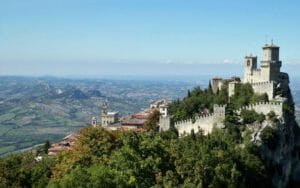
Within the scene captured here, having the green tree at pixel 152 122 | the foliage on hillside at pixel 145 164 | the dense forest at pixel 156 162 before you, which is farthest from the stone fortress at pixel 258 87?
the foliage on hillside at pixel 145 164

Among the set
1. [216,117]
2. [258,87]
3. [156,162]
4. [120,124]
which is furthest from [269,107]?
[120,124]

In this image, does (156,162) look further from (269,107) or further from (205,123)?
(269,107)

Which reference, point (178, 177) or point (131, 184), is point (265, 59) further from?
point (131, 184)

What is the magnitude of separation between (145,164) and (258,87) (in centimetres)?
2678

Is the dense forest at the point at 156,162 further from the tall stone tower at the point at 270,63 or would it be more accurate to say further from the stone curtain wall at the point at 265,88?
the tall stone tower at the point at 270,63

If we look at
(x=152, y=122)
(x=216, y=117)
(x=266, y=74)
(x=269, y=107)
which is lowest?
(x=152, y=122)

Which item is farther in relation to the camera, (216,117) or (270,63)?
(270,63)

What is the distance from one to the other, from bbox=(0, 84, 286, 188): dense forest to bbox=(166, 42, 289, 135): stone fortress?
1.12 m

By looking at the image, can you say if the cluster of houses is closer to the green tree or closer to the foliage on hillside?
the green tree

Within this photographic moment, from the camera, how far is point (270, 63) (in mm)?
71250

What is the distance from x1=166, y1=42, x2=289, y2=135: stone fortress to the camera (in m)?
65.2

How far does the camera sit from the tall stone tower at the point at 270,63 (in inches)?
2800

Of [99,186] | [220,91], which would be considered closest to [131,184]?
[99,186]

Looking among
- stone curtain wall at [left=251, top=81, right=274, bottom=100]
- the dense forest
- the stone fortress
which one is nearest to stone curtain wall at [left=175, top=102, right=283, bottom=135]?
the stone fortress
